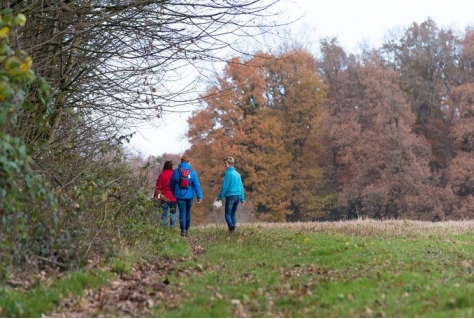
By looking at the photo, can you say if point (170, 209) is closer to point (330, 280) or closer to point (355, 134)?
point (330, 280)

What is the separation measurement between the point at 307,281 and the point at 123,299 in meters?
2.29

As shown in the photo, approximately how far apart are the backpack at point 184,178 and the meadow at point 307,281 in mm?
2940

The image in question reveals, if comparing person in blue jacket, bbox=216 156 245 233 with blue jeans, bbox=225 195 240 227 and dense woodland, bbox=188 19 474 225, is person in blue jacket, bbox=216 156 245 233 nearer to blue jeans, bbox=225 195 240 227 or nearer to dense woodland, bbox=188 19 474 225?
blue jeans, bbox=225 195 240 227

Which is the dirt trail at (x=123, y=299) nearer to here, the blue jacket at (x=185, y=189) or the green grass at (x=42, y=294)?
the green grass at (x=42, y=294)

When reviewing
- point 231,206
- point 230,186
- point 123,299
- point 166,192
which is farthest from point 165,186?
point 123,299

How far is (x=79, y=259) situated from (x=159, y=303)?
198 cm

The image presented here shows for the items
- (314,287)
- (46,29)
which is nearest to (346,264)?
(314,287)

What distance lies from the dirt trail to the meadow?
23 millimetres

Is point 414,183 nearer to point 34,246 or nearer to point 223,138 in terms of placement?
point 223,138

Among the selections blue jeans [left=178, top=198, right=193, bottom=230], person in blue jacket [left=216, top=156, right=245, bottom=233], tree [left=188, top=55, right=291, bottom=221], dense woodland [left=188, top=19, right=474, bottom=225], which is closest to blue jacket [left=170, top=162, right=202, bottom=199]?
blue jeans [left=178, top=198, right=193, bottom=230]

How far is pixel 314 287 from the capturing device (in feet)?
24.4

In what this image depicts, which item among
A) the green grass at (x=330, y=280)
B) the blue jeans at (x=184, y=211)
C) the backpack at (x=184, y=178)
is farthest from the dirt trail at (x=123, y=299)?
the blue jeans at (x=184, y=211)

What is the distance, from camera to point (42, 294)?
7.12m

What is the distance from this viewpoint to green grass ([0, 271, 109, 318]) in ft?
21.6
